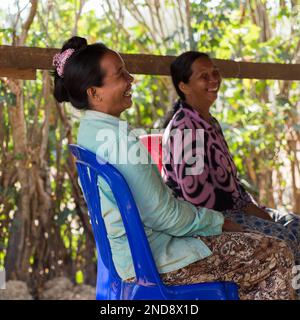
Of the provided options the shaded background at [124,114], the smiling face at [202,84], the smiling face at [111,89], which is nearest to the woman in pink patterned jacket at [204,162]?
→ the smiling face at [202,84]

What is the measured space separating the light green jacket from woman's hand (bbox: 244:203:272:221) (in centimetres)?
80

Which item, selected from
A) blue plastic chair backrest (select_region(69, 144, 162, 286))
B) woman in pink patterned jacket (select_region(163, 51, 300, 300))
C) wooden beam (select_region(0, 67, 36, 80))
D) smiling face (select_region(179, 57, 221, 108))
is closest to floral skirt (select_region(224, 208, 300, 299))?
woman in pink patterned jacket (select_region(163, 51, 300, 300))

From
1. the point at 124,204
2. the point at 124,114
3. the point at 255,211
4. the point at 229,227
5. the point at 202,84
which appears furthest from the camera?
the point at 124,114

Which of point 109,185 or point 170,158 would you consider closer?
point 109,185

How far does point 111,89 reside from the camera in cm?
269

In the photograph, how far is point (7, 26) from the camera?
4.67 meters

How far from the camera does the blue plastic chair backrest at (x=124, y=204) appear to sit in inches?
100

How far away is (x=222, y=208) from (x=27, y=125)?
6.30 ft

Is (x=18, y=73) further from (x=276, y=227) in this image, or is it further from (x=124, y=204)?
(x=276, y=227)

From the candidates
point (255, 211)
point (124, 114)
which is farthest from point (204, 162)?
point (124, 114)

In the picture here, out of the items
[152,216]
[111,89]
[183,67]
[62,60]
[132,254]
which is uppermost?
[183,67]

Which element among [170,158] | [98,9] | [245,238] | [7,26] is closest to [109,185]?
[245,238]

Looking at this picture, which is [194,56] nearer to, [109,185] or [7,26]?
[109,185]

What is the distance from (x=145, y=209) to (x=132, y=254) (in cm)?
16
